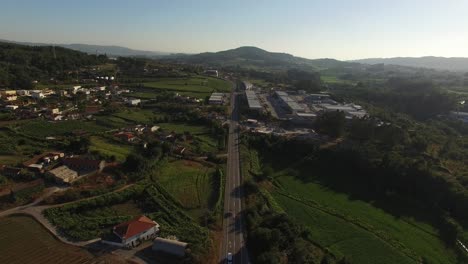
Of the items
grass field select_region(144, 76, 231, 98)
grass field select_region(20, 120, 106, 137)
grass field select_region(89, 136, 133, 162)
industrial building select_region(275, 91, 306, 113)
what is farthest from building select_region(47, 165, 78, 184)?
grass field select_region(144, 76, 231, 98)

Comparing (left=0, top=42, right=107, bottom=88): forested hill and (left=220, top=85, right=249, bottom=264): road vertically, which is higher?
(left=0, top=42, right=107, bottom=88): forested hill

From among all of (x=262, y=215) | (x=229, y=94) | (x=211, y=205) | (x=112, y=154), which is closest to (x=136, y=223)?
(x=211, y=205)

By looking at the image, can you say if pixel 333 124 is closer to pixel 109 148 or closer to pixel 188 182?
pixel 188 182

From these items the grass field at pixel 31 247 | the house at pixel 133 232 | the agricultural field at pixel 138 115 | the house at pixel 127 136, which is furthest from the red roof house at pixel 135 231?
the agricultural field at pixel 138 115

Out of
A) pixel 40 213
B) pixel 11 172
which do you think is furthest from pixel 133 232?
pixel 11 172

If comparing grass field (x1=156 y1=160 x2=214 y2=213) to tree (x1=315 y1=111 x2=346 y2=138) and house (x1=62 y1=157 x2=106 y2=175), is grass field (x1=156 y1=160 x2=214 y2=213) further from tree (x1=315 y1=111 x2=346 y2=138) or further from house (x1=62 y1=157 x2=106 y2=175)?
tree (x1=315 y1=111 x2=346 y2=138)

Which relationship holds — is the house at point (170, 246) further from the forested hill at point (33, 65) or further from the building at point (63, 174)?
the forested hill at point (33, 65)

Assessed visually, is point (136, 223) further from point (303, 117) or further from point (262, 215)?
point (303, 117)
